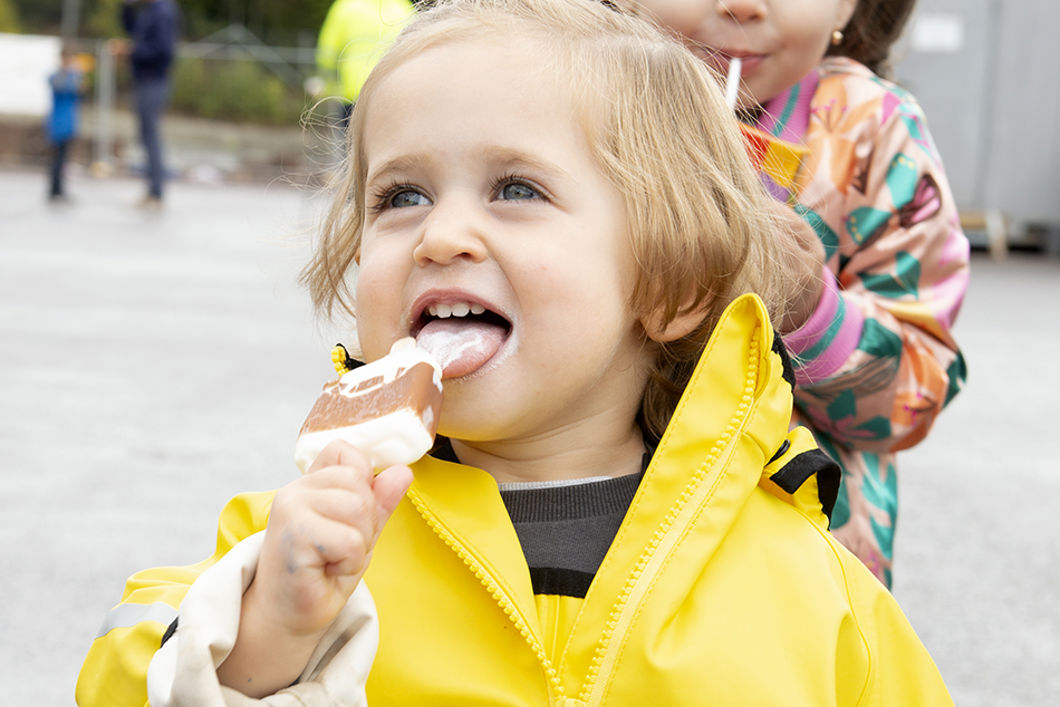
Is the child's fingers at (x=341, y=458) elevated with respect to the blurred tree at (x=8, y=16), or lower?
elevated

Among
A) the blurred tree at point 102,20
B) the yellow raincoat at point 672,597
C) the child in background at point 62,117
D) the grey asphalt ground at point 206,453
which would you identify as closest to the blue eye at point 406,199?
the yellow raincoat at point 672,597

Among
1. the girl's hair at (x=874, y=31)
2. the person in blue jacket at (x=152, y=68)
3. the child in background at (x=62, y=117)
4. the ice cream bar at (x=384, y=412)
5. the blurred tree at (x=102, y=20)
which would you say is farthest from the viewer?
the blurred tree at (x=102, y=20)

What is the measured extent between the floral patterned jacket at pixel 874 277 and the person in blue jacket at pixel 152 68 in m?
10.7

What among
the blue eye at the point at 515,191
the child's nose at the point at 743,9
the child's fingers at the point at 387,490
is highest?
the child's nose at the point at 743,9

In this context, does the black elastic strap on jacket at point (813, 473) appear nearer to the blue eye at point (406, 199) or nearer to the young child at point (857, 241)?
the young child at point (857, 241)

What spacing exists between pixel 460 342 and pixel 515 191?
0.73 feet

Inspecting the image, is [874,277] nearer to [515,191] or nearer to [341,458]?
[515,191]

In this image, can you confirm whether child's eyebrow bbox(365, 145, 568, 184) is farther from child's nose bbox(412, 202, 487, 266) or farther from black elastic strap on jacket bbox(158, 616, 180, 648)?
black elastic strap on jacket bbox(158, 616, 180, 648)

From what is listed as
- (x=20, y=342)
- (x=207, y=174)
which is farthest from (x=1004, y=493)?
(x=207, y=174)

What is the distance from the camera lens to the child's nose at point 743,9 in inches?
80.1

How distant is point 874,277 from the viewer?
7.21 ft

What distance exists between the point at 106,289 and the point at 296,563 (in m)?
6.98

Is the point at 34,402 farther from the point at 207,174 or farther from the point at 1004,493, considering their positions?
the point at 207,174

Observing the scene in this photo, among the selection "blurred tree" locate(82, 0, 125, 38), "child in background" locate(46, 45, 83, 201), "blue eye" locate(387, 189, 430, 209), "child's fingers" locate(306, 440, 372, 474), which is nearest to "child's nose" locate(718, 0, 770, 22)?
"blue eye" locate(387, 189, 430, 209)
